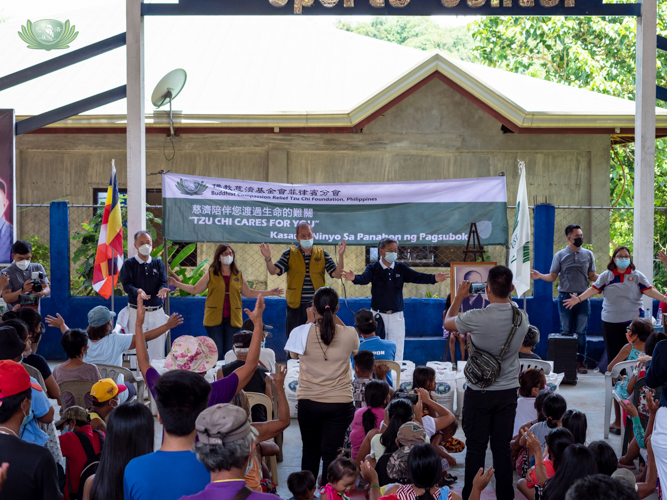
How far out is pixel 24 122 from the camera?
902cm

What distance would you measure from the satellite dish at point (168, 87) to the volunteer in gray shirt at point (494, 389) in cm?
779

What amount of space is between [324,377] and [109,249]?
500cm

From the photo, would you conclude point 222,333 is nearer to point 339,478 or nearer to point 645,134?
point 339,478

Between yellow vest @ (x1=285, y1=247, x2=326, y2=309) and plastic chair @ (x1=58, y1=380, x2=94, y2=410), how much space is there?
12.3ft

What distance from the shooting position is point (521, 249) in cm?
895

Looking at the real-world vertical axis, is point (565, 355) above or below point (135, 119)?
below

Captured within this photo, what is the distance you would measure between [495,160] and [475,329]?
859 centimetres

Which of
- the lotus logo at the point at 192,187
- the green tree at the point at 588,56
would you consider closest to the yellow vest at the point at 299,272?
the lotus logo at the point at 192,187

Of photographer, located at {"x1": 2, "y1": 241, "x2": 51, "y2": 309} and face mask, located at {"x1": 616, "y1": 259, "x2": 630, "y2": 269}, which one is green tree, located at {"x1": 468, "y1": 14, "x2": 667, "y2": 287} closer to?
face mask, located at {"x1": 616, "y1": 259, "x2": 630, "y2": 269}

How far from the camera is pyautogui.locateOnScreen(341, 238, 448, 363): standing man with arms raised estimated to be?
8531 mm

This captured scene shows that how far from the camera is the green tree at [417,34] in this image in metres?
52.4

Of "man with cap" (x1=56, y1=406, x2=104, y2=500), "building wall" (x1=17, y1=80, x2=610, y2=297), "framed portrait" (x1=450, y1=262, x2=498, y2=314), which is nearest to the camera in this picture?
"man with cap" (x1=56, y1=406, x2=104, y2=500)

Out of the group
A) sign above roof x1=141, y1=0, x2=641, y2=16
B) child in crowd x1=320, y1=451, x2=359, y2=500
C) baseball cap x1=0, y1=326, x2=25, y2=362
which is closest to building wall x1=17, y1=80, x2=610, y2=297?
sign above roof x1=141, y1=0, x2=641, y2=16

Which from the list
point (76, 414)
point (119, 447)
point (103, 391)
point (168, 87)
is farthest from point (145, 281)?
point (119, 447)
